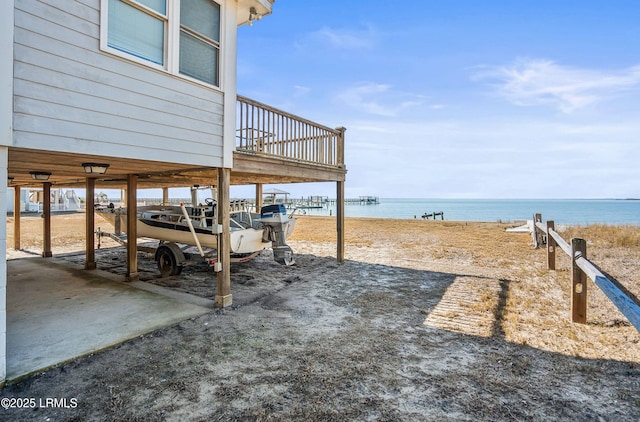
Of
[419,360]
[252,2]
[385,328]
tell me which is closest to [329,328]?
[385,328]

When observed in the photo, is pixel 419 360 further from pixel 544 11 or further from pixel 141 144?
pixel 544 11

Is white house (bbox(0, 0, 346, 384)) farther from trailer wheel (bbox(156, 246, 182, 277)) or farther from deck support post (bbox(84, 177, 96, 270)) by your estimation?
deck support post (bbox(84, 177, 96, 270))

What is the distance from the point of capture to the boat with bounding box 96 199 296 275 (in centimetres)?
683

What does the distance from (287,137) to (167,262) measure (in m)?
3.97

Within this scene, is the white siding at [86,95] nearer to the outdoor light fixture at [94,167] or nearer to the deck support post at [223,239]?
the deck support post at [223,239]

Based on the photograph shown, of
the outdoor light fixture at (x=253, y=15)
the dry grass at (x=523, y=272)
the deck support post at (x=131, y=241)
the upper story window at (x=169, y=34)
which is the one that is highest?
the outdoor light fixture at (x=253, y=15)

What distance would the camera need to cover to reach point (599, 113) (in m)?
20.3

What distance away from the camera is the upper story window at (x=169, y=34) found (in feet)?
12.0

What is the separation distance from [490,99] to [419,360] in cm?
2577

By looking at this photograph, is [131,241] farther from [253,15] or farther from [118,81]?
[253,15]

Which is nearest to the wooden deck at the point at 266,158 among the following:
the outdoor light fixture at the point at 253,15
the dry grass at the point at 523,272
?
the outdoor light fixture at the point at 253,15

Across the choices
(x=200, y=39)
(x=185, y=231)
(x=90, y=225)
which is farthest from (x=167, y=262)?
(x=200, y=39)

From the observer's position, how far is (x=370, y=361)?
10.8 feet

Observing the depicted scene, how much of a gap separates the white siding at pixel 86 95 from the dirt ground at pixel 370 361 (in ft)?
7.71
